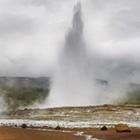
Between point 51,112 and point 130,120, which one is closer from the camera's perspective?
point 130,120

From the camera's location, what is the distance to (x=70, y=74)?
277ft

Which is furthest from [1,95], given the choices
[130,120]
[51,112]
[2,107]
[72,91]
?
[130,120]

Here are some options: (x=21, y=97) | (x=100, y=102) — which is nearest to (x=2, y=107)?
(x=100, y=102)

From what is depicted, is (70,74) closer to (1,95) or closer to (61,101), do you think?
(61,101)

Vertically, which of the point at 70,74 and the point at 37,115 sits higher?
the point at 70,74

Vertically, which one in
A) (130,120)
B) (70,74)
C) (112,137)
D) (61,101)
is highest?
(70,74)

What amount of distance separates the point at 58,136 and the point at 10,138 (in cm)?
416

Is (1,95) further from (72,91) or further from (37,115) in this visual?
(37,115)

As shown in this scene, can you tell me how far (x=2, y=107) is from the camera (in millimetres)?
82375

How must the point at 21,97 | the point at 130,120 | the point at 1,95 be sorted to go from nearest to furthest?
the point at 130,120
the point at 1,95
the point at 21,97

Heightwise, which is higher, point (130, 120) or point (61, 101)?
point (61, 101)

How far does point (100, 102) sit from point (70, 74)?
8.22 metres

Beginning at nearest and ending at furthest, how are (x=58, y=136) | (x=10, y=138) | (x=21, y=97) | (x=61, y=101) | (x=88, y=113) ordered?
(x=10, y=138), (x=58, y=136), (x=88, y=113), (x=61, y=101), (x=21, y=97)

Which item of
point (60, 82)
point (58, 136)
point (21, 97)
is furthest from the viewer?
point (21, 97)
